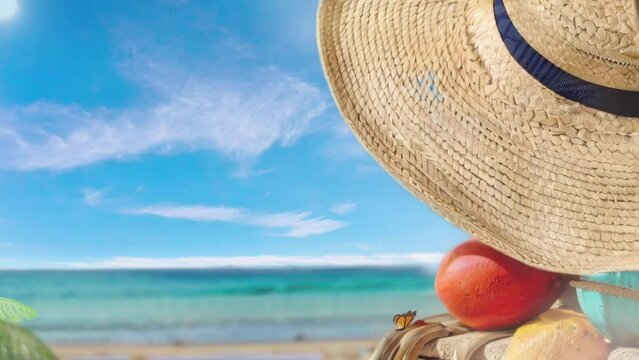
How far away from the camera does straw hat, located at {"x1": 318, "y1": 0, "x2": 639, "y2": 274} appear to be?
19.1 inches

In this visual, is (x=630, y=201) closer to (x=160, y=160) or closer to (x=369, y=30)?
(x=369, y=30)

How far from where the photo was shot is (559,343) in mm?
564

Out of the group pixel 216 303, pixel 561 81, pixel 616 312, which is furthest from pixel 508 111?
pixel 216 303

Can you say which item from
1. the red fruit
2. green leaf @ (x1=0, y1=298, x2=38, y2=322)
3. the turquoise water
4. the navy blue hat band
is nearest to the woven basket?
the red fruit

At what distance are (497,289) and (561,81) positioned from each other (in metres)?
0.20

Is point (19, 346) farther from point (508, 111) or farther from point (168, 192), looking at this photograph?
point (168, 192)

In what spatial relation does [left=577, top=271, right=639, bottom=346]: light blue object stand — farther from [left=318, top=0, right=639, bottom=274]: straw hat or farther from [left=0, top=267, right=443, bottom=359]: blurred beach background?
[left=0, top=267, right=443, bottom=359]: blurred beach background

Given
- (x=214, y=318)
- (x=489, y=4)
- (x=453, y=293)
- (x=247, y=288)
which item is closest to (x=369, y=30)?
(x=489, y=4)

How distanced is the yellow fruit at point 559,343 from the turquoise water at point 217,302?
441 cm

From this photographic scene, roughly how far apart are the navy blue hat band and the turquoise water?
4.50m

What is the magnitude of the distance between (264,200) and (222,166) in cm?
60

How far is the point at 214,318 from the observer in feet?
18.9

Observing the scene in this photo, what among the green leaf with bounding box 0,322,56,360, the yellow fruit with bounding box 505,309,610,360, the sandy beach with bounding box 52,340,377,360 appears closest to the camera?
the green leaf with bounding box 0,322,56,360

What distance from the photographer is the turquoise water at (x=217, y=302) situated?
17.5 ft
